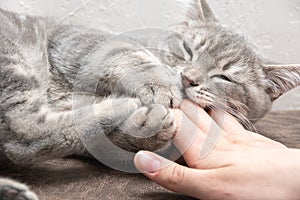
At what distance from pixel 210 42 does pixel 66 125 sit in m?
0.65

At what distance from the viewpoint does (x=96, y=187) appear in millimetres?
1306

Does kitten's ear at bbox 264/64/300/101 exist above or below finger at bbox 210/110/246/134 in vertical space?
below

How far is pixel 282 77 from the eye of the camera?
1.79 metres

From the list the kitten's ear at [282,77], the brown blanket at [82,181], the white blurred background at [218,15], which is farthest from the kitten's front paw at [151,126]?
the white blurred background at [218,15]

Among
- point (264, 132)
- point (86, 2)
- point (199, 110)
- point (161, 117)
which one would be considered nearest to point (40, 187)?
point (161, 117)

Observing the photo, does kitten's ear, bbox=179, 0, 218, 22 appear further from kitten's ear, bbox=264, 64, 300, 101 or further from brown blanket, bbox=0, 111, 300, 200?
brown blanket, bbox=0, 111, 300, 200

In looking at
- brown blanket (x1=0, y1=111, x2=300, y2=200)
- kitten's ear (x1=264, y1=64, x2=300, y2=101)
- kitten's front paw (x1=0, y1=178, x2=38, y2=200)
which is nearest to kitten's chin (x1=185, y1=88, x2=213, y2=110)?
brown blanket (x1=0, y1=111, x2=300, y2=200)

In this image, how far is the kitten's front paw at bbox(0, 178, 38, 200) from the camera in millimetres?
1093

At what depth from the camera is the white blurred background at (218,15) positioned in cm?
223

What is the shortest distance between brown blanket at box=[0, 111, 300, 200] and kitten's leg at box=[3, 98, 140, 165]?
0.08 meters

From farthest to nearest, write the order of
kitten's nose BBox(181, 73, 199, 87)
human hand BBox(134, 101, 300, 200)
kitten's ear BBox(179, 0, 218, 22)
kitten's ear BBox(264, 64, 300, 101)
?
kitten's ear BBox(179, 0, 218, 22), kitten's ear BBox(264, 64, 300, 101), kitten's nose BBox(181, 73, 199, 87), human hand BBox(134, 101, 300, 200)

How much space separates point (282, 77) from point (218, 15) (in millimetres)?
758

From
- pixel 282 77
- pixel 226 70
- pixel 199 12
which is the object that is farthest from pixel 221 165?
pixel 199 12

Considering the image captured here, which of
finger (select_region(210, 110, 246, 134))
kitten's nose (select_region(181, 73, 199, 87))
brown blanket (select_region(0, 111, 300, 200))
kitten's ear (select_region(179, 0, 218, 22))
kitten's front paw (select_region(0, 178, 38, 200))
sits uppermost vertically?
kitten's ear (select_region(179, 0, 218, 22))
